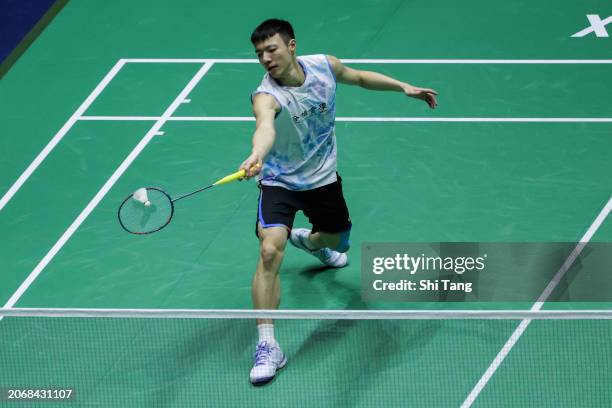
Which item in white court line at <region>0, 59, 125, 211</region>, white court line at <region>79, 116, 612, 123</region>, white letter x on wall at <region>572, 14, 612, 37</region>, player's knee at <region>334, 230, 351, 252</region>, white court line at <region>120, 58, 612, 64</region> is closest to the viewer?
player's knee at <region>334, 230, 351, 252</region>

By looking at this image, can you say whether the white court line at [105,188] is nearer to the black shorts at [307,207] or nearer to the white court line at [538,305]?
the black shorts at [307,207]

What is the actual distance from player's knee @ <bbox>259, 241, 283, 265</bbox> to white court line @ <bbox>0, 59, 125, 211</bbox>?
3.11 metres

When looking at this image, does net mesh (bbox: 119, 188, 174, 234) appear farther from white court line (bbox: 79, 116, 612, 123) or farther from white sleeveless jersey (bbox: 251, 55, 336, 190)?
white court line (bbox: 79, 116, 612, 123)

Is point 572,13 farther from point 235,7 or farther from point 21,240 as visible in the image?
point 21,240

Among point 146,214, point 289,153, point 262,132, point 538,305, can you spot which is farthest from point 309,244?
point 146,214

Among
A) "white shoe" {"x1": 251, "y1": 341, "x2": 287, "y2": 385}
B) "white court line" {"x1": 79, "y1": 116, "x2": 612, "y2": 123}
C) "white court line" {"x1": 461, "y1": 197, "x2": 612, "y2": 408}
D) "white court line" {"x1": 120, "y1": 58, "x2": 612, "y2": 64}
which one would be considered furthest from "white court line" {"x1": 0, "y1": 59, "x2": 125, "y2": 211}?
"white court line" {"x1": 461, "y1": 197, "x2": 612, "y2": 408}

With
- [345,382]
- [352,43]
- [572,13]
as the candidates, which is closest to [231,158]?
[352,43]

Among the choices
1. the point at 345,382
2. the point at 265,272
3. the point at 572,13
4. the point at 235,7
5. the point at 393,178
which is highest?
the point at 235,7

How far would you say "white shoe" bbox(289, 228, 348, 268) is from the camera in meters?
8.22

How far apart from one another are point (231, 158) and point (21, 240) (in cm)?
195

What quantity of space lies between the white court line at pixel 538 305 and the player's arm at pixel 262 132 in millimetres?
1906

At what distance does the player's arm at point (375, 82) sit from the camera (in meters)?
7.63

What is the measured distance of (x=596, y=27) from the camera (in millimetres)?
11391

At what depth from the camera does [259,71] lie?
36.5 feet
